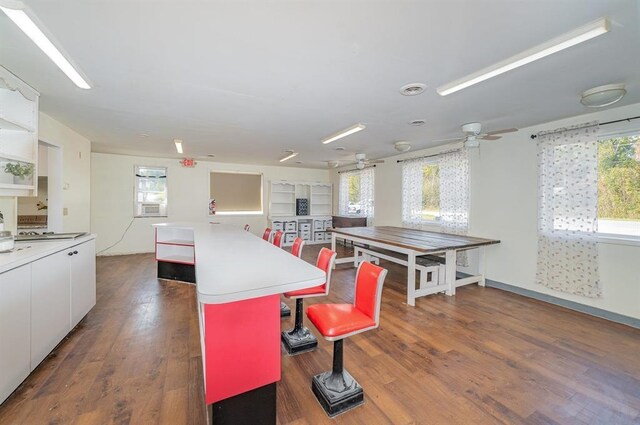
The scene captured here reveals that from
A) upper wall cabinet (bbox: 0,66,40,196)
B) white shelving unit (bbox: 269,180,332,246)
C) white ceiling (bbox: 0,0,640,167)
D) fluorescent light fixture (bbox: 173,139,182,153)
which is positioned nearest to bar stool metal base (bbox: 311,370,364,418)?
white ceiling (bbox: 0,0,640,167)

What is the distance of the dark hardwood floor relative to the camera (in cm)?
157

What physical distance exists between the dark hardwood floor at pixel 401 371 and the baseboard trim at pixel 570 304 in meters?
0.15

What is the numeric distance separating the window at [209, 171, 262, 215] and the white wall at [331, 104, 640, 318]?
226 inches

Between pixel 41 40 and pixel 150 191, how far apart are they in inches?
210

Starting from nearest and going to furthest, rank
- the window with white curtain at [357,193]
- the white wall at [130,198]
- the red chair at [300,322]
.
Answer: the red chair at [300,322] < the white wall at [130,198] < the window with white curtain at [357,193]

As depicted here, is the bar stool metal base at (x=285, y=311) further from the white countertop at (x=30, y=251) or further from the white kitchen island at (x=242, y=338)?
the white countertop at (x=30, y=251)

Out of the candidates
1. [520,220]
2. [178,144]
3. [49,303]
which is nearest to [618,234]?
[520,220]

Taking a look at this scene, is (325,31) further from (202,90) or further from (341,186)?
(341,186)

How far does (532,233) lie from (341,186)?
16.6ft

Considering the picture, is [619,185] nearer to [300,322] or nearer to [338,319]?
[338,319]

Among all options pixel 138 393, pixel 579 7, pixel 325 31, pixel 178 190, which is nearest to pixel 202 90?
pixel 325 31

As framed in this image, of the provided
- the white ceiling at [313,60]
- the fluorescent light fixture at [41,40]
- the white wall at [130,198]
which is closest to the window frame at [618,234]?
the white ceiling at [313,60]

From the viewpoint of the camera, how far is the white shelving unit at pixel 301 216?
762cm

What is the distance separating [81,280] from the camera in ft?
8.41
